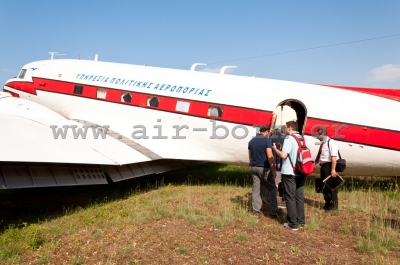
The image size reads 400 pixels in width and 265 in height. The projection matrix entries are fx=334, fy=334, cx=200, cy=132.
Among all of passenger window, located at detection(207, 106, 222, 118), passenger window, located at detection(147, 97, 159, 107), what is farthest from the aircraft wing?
passenger window, located at detection(207, 106, 222, 118)

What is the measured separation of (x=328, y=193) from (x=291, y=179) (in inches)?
71.2

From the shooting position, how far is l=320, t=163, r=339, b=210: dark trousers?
24.5 ft

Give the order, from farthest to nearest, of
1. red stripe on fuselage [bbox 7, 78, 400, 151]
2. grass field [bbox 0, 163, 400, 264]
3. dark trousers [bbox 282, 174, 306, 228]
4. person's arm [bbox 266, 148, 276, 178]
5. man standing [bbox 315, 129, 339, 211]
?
red stripe on fuselage [bbox 7, 78, 400, 151] < man standing [bbox 315, 129, 339, 211] < person's arm [bbox 266, 148, 276, 178] < dark trousers [bbox 282, 174, 306, 228] < grass field [bbox 0, 163, 400, 264]

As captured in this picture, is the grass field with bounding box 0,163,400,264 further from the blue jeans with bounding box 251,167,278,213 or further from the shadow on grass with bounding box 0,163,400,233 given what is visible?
the blue jeans with bounding box 251,167,278,213

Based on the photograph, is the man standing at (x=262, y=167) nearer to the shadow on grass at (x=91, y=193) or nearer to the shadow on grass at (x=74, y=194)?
the shadow on grass at (x=91, y=193)

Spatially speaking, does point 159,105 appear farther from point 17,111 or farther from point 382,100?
point 382,100

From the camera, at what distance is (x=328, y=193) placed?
761cm

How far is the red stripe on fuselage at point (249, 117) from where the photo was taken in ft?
27.0

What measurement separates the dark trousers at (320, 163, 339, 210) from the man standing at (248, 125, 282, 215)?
1.24 meters

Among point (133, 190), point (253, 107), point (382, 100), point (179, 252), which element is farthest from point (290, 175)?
point (133, 190)

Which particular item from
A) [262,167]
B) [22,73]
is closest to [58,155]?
[262,167]

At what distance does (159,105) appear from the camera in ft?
34.6

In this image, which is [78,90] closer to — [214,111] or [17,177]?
[214,111]

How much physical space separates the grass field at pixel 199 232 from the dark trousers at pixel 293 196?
0.86 feet
